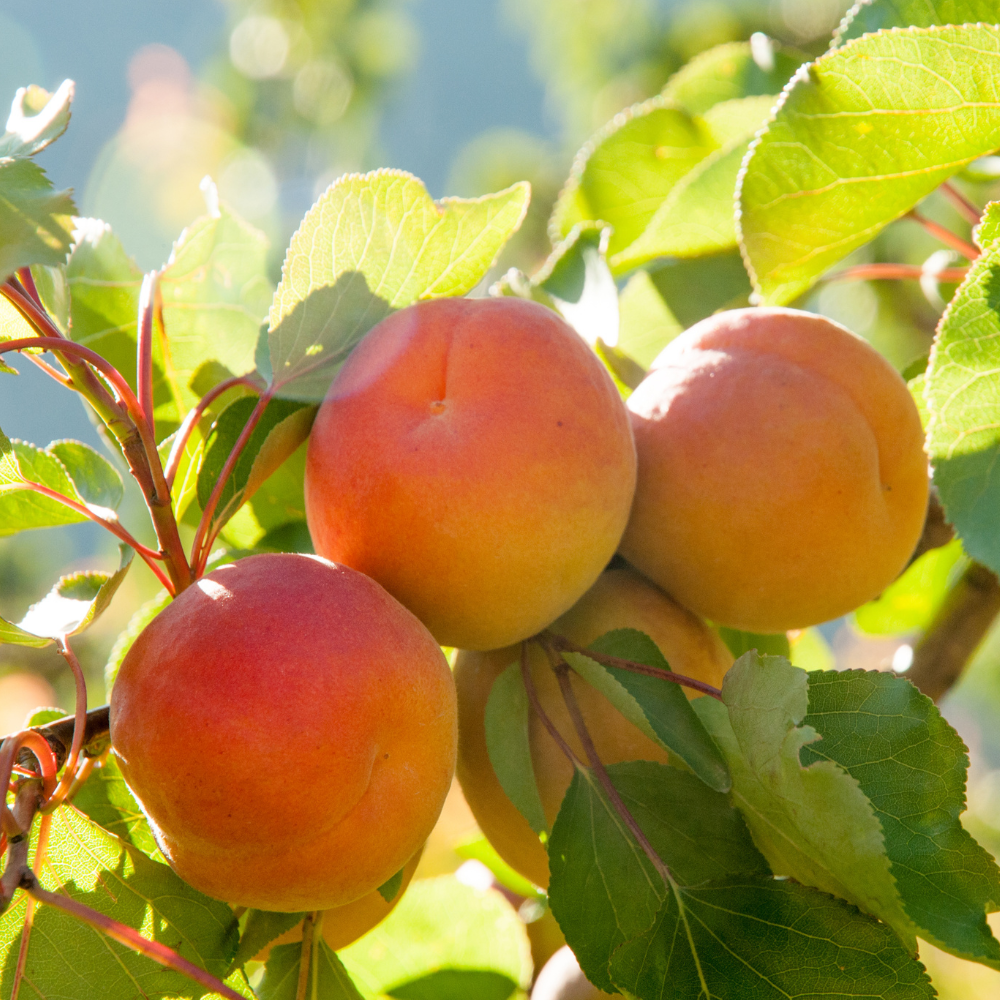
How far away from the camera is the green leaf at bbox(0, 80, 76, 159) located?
484 mm

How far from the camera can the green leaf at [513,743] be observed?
0.56 meters

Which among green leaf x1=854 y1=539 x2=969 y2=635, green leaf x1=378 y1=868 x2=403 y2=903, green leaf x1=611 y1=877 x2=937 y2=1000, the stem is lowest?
green leaf x1=854 y1=539 x2=969 y2=635

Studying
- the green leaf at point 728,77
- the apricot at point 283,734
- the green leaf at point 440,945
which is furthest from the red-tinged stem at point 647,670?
the green leaf at point 728,77

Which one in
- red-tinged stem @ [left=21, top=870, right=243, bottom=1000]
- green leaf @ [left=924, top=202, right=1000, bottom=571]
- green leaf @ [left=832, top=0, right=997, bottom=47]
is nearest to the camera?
red-tinged stem @ [left=21, top=870, right=243, bottom=1000]

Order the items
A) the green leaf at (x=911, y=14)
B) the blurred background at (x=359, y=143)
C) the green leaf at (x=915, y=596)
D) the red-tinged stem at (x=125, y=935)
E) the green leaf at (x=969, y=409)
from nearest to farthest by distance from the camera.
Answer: the red-tinged stem at (x=125, y=935) < the green leaf at (x=969, y=409) < the green leaf at (x=911, y=14) < the green leaf at (x=915, y=596) < the blurred background at (x=359, y=143)

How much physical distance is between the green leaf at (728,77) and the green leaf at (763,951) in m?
0.67

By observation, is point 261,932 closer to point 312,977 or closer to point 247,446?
point 312,977

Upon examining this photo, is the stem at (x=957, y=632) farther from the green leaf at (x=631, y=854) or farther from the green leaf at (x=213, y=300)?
the green leaf at (x=213, y=300)

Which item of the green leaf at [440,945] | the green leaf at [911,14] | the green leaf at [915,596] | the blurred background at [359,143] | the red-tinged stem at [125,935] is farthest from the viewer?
the blurred background at [359,143]

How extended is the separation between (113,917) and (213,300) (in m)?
0.40

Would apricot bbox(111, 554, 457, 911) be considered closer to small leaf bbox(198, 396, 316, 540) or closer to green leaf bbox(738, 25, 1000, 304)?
small leaf bbox(198, 396, 316, 540)

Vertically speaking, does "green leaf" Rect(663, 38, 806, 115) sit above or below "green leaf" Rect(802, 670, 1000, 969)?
above

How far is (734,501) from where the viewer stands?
0.61 m

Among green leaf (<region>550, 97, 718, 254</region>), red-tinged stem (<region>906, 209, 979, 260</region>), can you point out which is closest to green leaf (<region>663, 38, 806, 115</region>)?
green leaf (<region>550, 97, 718, 254</region>)
